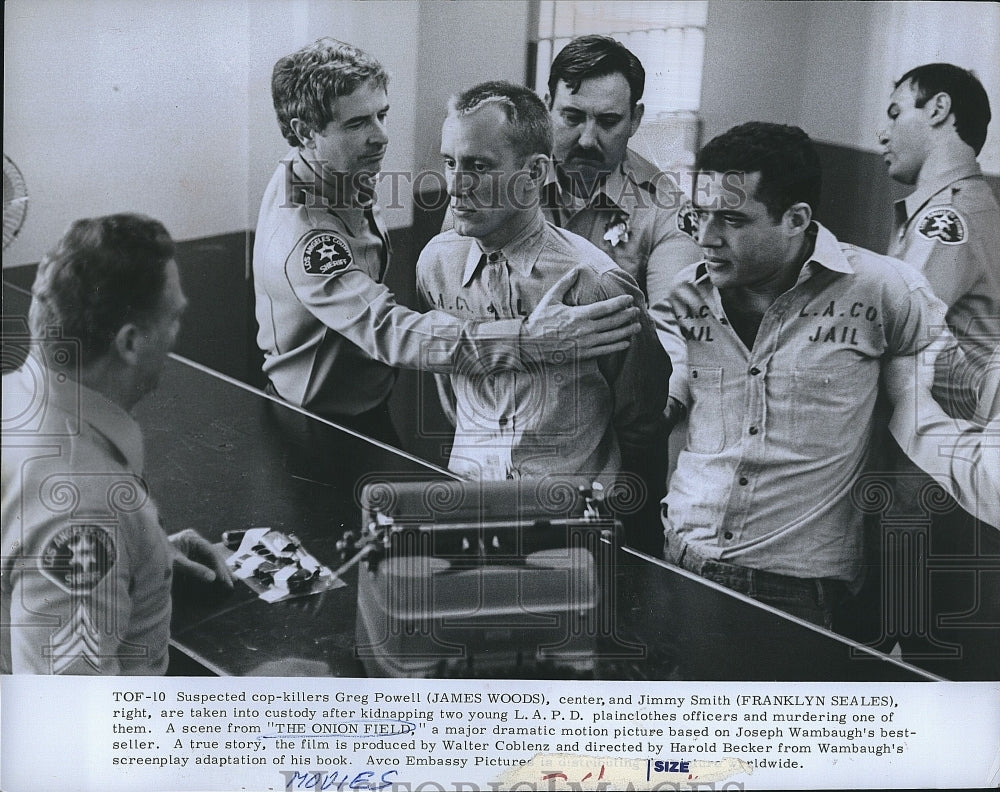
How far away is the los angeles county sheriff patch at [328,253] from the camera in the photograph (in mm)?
2336

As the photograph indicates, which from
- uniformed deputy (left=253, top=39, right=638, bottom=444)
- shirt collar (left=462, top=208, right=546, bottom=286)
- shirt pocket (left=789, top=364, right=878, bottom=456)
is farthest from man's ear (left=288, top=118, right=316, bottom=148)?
shirt pocket (left=789, top=364, right=878, bottom=456)

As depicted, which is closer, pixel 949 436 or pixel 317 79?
pixel 317 79

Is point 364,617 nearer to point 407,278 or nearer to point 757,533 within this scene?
point 407,278

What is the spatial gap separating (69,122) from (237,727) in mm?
1463

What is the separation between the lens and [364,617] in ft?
7.73

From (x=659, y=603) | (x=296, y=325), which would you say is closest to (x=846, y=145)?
(x=659, y=603)

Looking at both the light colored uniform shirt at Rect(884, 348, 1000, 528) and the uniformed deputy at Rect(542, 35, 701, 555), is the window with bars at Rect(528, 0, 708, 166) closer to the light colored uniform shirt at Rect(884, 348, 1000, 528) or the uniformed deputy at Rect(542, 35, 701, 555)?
the uniformed deputy at Rect(542, 35, 701, 555)

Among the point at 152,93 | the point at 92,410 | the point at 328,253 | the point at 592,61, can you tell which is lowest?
the point at 92,410

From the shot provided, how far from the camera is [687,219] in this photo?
235 cm

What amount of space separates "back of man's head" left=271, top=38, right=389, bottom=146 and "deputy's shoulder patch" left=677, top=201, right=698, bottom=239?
75cm

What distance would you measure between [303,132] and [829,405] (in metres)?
1.39

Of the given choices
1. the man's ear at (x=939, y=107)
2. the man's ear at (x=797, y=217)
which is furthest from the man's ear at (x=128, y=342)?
the man's ear at (x=939, y=107)

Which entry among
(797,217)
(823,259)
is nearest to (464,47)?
(797,217)

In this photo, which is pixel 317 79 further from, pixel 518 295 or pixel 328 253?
pixel 518 295
